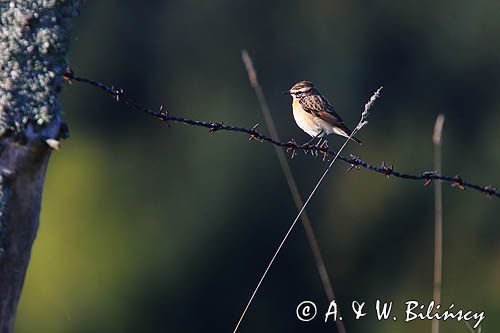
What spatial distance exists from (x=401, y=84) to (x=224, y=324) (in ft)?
28.9

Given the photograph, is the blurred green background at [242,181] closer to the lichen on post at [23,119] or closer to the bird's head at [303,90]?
the bird's head at [303,90]

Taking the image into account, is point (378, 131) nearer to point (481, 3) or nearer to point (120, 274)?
point (481, 3)

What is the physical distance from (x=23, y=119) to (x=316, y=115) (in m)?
5.36

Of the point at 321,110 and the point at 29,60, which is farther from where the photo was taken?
the point at 321,110

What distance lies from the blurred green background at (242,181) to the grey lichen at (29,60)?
18.4 meters

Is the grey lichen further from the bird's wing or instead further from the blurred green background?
the blurred green background

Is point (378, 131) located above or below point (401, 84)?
below

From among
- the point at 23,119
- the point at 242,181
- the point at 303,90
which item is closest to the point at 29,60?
the point at 23,119

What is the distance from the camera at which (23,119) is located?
14.9ft

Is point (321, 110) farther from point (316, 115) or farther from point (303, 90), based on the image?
point (303, 90)

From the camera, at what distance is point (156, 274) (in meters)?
24.3

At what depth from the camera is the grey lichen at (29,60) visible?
4551 mm

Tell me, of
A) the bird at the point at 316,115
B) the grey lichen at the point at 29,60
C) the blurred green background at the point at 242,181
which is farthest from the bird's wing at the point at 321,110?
the blurred green background at the point at 242,181

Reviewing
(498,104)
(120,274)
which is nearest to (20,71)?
(120,274)
